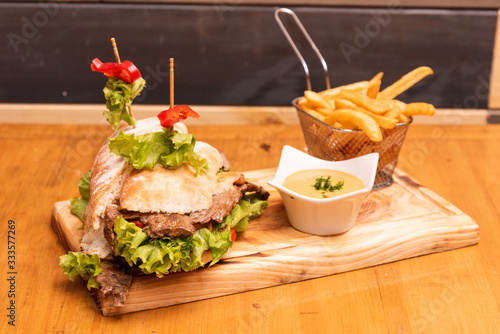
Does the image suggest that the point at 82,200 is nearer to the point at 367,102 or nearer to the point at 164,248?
the point at 164,248

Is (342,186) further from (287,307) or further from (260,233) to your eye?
(287,307)

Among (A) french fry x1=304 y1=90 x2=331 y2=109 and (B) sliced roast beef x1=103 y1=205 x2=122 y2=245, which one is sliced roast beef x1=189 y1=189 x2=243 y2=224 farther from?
(A) french fry x1=304 y1=90 x2=331 y2=109

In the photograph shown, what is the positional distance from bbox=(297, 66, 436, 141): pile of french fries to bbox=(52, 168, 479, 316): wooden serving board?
14.5 inches

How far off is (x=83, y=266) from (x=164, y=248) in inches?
12.8

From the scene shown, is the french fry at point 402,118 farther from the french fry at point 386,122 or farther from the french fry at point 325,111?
the french fry at point 325,111

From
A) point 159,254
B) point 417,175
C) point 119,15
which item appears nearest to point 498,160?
point 417,175

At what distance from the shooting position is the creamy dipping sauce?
253 cm

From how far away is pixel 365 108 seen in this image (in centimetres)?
290

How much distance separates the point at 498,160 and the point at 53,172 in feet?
8.24

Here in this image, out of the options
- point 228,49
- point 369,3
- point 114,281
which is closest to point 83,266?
point 114,281

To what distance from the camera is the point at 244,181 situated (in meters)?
2.48

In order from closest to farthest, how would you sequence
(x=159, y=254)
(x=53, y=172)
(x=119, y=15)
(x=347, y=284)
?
(x=159, y=254), (x=347, y=284), (x=53, y=172), (x=119, y=15)

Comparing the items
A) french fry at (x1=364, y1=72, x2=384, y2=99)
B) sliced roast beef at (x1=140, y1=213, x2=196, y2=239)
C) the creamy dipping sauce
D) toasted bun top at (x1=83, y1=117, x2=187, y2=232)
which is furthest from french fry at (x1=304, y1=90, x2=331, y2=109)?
sliced roast beef at (x1=140, y1=213, x2=196, y2=239)

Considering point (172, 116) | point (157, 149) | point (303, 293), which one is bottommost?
point (303, 293)
